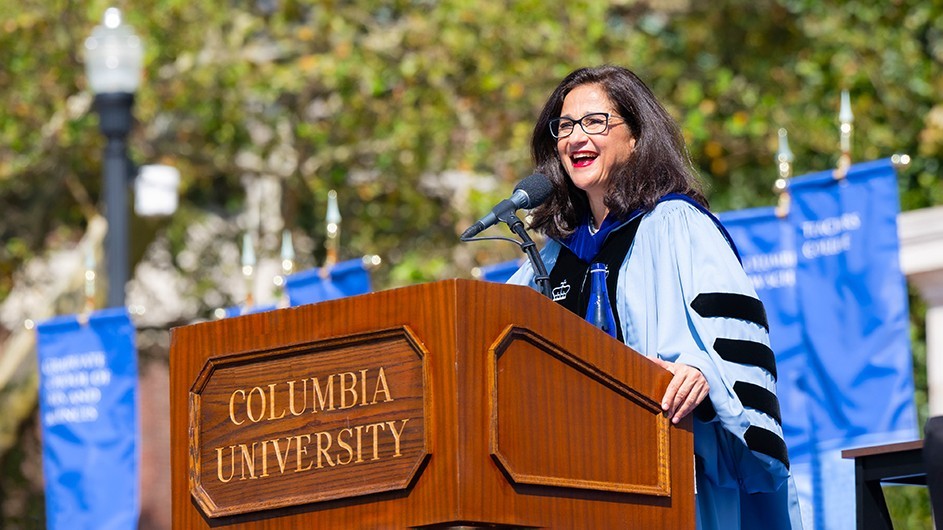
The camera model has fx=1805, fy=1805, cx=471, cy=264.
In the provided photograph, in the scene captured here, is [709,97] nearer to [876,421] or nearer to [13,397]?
[13,397]

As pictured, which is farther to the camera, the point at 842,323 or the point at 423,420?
the point at 842,323

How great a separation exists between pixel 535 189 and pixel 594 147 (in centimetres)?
21

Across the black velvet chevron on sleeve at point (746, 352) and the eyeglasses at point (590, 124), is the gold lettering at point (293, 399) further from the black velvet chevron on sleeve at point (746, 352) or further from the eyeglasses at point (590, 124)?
the eyeglasses at point (590, 124)

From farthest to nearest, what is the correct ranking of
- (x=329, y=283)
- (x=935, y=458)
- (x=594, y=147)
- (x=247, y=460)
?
(x=329, y=283) → (x=594, y=147) → (x=247, y=460) → (x=935, y=458)

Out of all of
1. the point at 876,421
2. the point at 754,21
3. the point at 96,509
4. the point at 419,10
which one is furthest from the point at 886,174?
the point at 754,21

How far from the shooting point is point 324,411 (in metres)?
4.12

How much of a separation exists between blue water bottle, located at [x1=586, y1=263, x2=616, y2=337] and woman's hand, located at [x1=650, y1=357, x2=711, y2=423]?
0.43 metres

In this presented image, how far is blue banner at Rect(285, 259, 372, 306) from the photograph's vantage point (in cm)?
1046

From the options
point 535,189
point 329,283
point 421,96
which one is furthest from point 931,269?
point 421,96

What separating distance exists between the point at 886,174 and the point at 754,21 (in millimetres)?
8540

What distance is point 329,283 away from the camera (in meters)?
10.6

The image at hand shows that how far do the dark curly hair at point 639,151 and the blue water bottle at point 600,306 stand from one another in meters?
0.20

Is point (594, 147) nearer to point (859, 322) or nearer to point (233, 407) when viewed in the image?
point (233, 407)

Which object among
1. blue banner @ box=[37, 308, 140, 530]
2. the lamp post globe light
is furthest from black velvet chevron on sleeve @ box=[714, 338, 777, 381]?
the lamp post globe light
